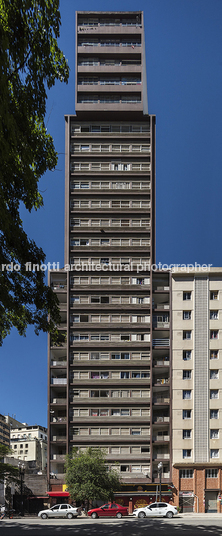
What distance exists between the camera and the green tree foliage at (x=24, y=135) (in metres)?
10.1

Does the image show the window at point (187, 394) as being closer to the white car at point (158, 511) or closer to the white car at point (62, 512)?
the white car at point (158, 511)

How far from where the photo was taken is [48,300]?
1305 centimetres

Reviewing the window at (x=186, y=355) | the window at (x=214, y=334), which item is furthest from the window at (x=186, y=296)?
the window at (x=186, y=355)

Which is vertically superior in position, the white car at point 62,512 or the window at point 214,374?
the window at point 214,374

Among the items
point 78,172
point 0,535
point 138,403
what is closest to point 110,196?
point 78,172

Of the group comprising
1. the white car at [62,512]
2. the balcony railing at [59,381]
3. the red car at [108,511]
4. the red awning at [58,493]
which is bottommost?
the red awning at [58,493]

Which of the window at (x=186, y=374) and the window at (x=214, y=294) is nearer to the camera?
the window at (x=186, y=374)

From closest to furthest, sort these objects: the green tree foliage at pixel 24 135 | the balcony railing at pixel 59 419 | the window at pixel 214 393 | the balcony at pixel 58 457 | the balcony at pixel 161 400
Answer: the green tree foliage at pixel 24 135 → the balcony at pixel 58 457 → the balcony railing at pixel 59 419 → the balcony at pixel 161 400 → the window at pixel 214 393

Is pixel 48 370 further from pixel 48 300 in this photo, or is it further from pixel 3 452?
pixel 48 300

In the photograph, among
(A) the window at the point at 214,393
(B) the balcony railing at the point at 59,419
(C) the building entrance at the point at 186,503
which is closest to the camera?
(C) the building entrance at the point at 186,503

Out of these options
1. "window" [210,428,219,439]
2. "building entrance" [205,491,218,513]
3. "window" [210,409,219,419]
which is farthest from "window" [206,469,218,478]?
"window" [210,409,219,419]

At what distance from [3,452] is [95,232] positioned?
30.5 m

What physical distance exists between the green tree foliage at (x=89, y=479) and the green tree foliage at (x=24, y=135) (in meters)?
32.7

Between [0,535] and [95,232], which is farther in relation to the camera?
[95,232]
